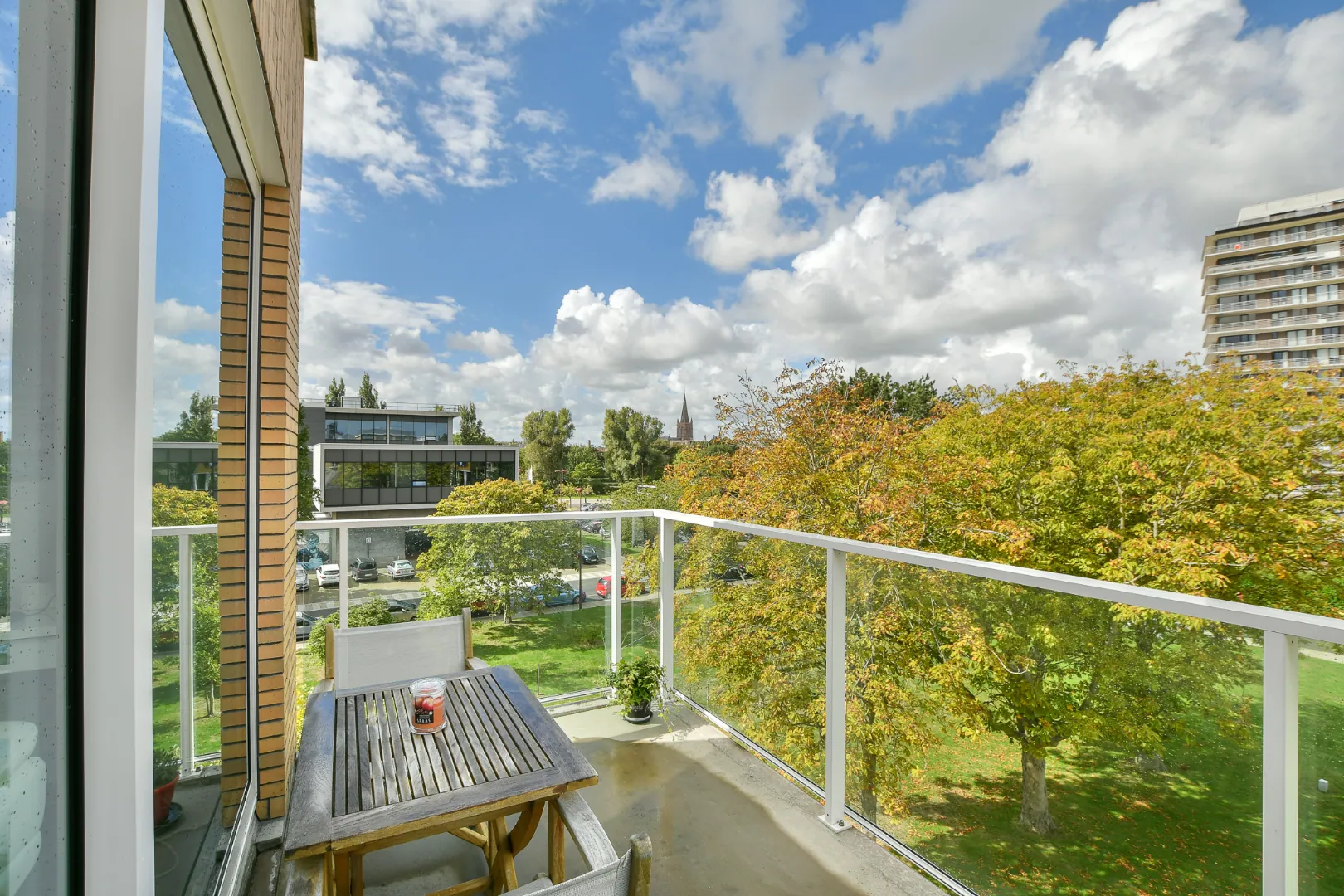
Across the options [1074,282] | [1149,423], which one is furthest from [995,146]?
[1149,423]

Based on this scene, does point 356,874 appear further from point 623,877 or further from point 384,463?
point 384,463

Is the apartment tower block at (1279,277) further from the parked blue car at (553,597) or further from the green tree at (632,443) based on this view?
the parked blue car at (553,597)

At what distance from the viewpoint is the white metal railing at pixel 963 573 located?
1301mm

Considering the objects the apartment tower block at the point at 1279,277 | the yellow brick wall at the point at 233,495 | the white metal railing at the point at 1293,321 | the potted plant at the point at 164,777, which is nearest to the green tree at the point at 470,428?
the apartment tower block at the point at 1279,277

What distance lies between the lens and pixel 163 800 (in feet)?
3.84

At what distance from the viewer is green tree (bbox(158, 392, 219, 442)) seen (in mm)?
1387

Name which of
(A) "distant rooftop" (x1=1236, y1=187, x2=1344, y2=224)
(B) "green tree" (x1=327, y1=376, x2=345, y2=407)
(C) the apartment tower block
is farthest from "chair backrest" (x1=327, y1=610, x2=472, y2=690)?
(B) "green tree" (x1=327, y1=376, x2=345, y2=407)

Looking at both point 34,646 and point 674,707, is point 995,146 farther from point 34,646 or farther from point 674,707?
point 34,646

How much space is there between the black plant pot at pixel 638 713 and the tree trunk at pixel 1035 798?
202 centimetres

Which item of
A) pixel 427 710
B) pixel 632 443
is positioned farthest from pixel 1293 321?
pixel 427 710

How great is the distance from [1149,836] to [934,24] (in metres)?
15.1

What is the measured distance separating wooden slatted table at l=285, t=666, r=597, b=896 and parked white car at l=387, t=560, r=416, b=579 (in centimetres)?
118

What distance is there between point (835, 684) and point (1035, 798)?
0.80 meters

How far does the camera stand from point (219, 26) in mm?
1473
